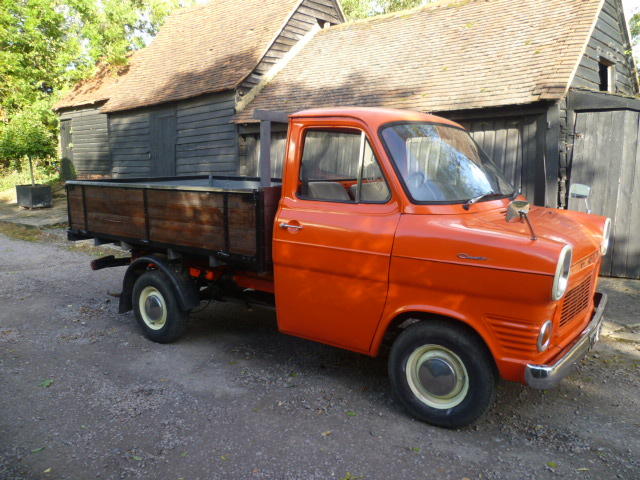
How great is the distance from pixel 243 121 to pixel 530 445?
11.1m

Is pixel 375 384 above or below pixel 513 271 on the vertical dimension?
below

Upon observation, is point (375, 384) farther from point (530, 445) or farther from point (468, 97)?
point (468, 97)

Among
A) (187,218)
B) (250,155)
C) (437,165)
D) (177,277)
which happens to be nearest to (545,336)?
(437,165)

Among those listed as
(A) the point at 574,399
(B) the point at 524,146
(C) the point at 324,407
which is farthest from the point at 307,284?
(B) the point at 524,146

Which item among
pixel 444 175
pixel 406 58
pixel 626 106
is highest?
pixel 406 58

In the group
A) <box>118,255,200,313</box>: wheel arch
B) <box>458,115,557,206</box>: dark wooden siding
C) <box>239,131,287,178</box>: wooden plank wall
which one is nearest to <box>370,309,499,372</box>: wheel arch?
<box>118,255,200,313</box>: wheel arch

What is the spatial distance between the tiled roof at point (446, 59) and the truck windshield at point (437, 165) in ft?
15.6

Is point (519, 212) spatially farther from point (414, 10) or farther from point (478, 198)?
point (414, 10)

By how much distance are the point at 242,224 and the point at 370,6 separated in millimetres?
27120

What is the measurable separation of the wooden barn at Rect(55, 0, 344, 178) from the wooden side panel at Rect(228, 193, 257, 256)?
9548mm

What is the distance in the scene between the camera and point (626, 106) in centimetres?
763

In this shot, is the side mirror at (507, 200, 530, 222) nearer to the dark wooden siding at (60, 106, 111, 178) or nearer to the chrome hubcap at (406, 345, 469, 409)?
the chrome hubcap at (406, 345, 469, 409)

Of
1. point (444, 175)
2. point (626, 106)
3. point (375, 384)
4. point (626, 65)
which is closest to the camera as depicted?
point (444, 175)

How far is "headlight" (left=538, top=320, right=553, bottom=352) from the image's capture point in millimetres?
3055
